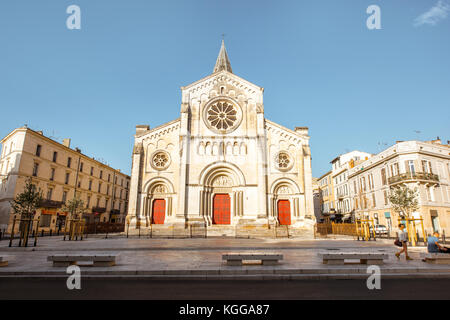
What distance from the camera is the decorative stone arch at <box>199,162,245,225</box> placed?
2877 centimetres

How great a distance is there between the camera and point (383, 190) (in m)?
34.2

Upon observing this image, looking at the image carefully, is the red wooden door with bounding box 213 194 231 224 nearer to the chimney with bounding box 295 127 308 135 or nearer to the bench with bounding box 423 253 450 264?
the chimney with bounding box 295 127 308 135

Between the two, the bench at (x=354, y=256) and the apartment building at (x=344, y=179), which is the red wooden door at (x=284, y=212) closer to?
the apartment building at (x=344, y=179)

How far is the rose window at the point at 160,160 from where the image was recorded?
3028cm

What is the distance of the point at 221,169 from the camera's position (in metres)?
30.0

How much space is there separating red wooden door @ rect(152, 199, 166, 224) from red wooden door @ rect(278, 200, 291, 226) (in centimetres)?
1277

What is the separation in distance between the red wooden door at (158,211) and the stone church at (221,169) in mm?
109

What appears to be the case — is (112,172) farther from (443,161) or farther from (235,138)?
(443,161)

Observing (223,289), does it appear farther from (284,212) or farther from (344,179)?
(344,179)

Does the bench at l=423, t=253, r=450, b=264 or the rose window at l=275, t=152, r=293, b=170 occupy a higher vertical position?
the rose window at l=275, t=152, r=293, b=170

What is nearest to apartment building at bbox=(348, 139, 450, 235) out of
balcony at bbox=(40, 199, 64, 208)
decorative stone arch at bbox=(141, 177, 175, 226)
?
Answer: decorative stone arch at bbox=(141, 177, 175, 226)
